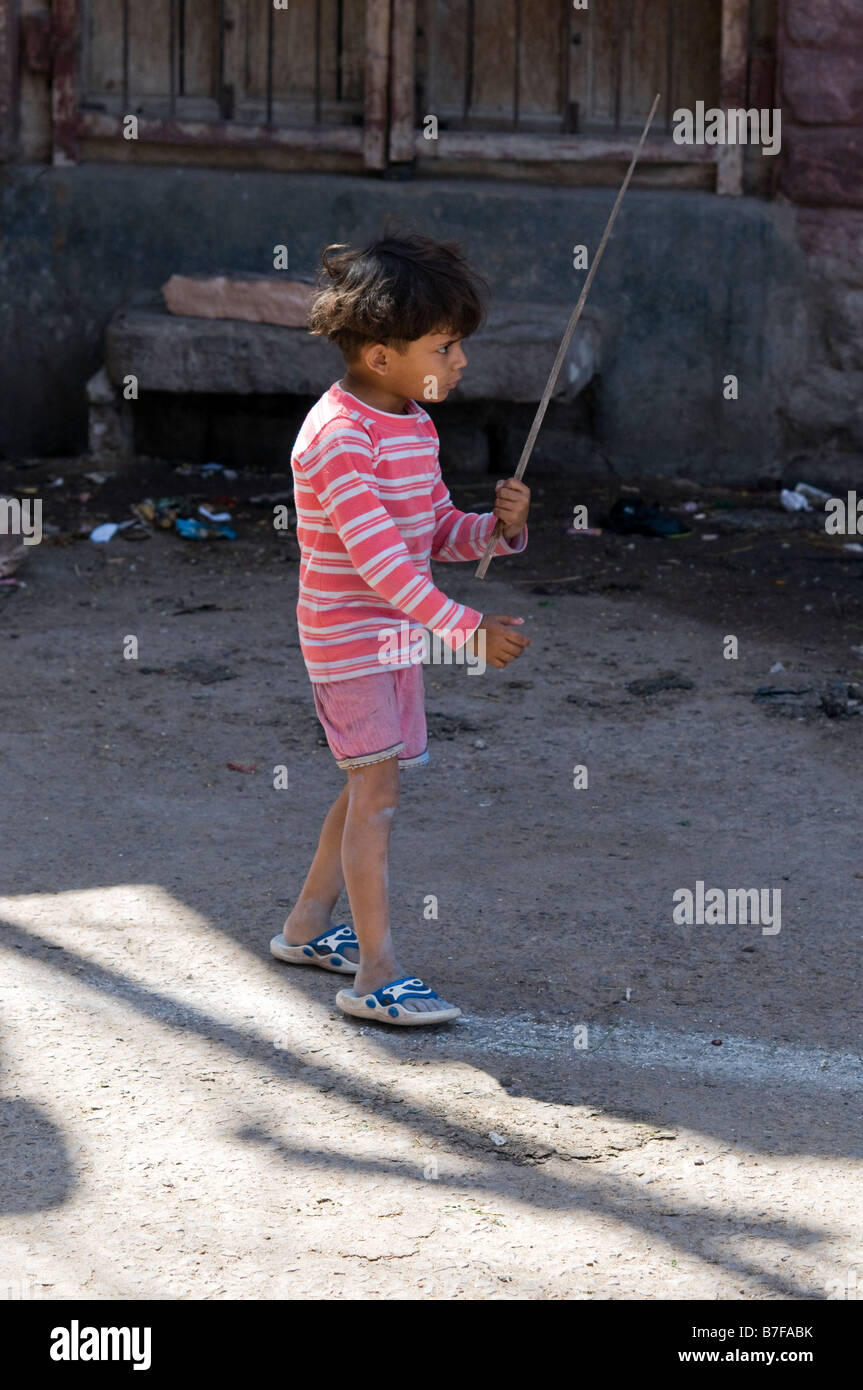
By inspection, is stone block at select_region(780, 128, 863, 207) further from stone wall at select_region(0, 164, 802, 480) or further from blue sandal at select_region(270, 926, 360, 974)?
blue sandal at select_region(270, 926, 360, 974)

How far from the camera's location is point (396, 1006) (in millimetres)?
3135

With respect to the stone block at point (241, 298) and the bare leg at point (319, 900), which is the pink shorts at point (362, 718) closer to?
the bare leg at point (319, 900)

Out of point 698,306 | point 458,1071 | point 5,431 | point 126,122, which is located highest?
point 126,122

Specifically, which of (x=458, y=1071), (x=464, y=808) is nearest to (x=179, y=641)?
(x=464, y=808)

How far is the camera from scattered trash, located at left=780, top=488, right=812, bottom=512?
7.94 meters

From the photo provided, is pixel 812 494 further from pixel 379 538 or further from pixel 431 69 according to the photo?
pixel 379 538

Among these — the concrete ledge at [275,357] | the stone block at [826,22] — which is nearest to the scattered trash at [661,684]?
the concrete ledge at [275,357]

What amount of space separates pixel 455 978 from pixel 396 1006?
0.27 metres

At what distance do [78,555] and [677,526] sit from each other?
2.68 meters

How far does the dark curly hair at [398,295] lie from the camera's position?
302cm

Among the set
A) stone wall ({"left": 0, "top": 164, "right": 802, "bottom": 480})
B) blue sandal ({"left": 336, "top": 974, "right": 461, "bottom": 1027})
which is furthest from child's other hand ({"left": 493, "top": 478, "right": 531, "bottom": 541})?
stone wall ({"left": 0, "top": 164, "right": 802, "bottom": 480})

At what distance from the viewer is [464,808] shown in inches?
172
